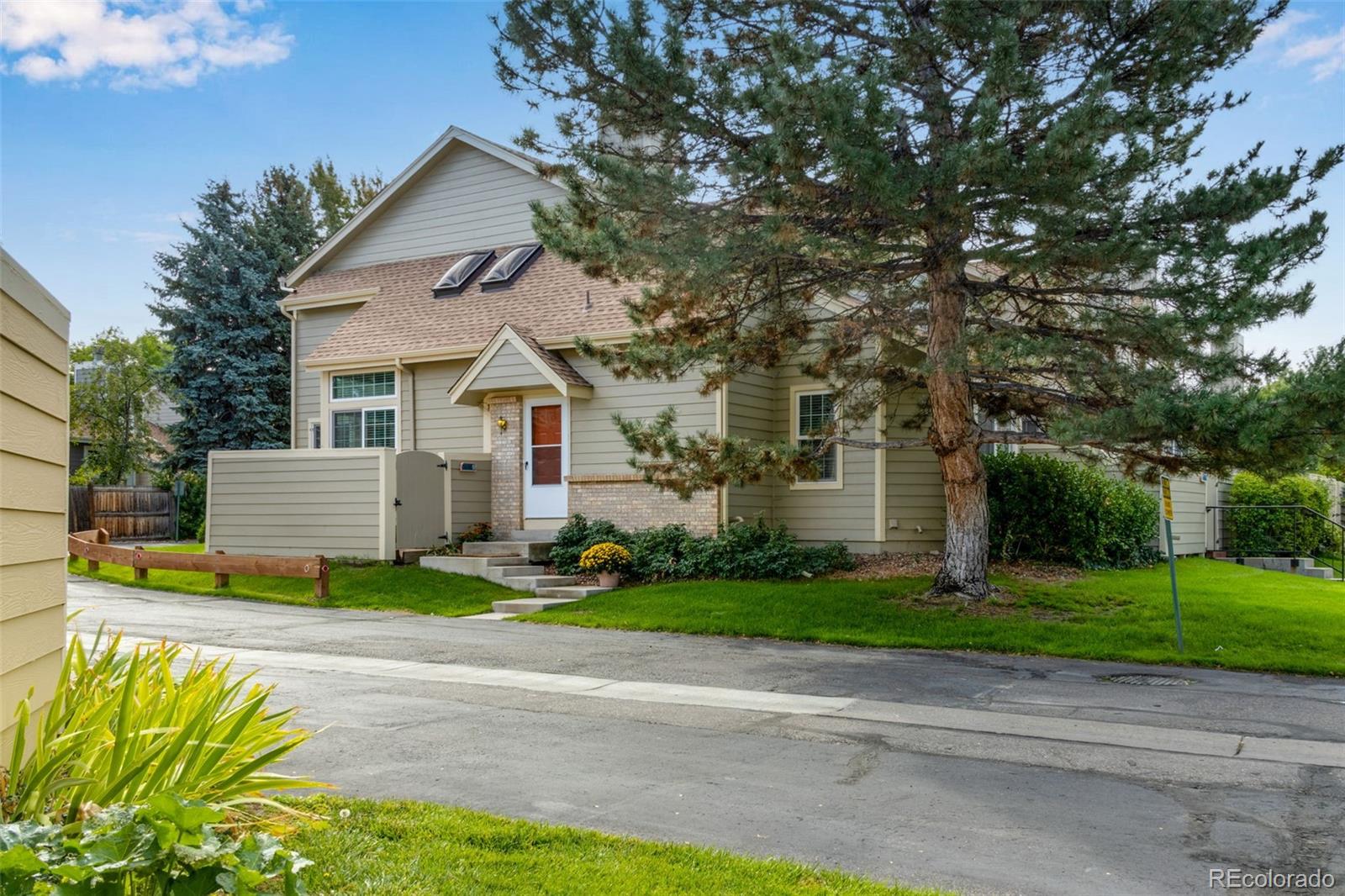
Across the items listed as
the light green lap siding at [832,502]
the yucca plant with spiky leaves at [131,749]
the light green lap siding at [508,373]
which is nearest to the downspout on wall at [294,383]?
the light green lap siding at [508,373]

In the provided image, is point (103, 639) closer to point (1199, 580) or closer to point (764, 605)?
point (764, 605)

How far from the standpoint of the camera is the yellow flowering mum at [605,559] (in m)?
16.6

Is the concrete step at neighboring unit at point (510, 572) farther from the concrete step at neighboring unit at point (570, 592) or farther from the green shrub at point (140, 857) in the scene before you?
the green shrub at point (140, 857)

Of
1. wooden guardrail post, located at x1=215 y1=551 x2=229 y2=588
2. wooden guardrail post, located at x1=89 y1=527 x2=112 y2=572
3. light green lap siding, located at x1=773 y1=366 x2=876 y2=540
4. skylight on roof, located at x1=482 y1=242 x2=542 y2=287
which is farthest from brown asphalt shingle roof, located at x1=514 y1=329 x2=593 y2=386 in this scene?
wooden guardrail post, located at x1=89 y1=527 x2=112 y2=572

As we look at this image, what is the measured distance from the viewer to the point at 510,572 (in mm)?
17266

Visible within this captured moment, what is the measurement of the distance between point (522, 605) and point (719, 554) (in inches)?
131

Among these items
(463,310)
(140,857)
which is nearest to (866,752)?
(140,857)

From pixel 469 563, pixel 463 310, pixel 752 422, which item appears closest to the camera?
pixel 469 563

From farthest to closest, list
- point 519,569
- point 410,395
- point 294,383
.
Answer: point 294,383, point 410,395, point 519,569

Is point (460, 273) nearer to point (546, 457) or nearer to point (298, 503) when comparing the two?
point (546, 457)

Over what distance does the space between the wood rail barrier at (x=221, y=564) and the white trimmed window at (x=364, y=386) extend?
159 inches

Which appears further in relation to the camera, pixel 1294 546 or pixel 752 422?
pixel 1294 546

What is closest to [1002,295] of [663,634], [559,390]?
[663,634]

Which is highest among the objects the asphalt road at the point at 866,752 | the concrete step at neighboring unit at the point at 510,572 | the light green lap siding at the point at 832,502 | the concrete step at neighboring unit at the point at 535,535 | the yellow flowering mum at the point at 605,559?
the light green lap siding at the point at 832,502
